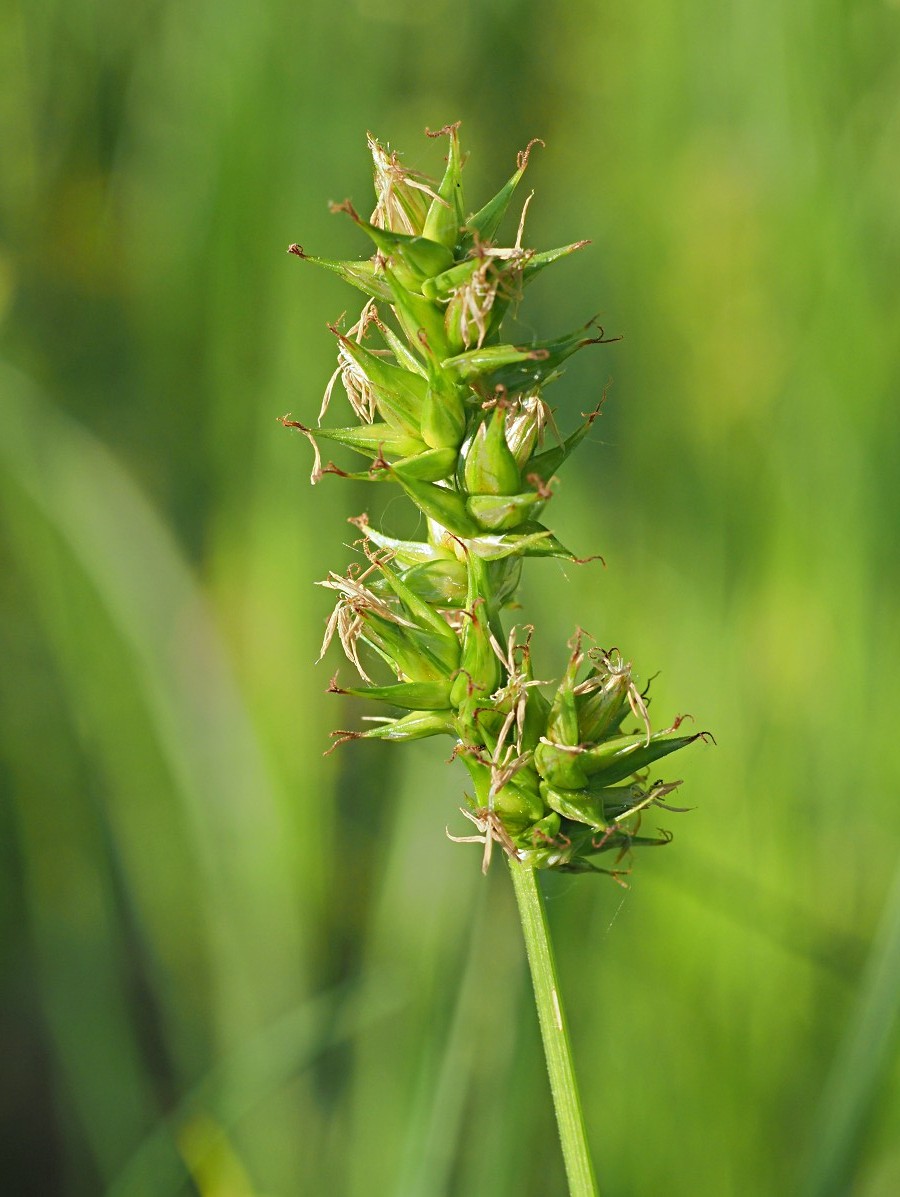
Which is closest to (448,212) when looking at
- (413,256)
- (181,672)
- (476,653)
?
(413,256)

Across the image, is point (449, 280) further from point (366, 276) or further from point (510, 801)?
point (510, 801)

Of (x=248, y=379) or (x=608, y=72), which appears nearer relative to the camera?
(x=248, y=379)

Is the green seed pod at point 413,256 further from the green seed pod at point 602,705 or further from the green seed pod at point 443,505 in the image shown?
the green seed pod at point 602,705

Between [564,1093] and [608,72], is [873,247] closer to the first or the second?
[608,72]

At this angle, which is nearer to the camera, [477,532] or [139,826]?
[477,532]

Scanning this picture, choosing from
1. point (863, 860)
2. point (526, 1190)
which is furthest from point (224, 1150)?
point (863, 860)

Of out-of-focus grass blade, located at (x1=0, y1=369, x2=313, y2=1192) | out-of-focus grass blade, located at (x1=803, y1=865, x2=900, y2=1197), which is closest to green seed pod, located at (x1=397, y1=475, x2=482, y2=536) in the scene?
out-of-focus grass blade, located at (x1=803, y1=865, x2=900, y2=1197)

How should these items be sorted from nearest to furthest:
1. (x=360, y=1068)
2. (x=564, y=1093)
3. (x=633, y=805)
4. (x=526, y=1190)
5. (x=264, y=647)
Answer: (x=564, y=1093) < (x=633, y=805) < (x=526, y=1190) < (x=360, y=1068) < (x=264, y=647)
